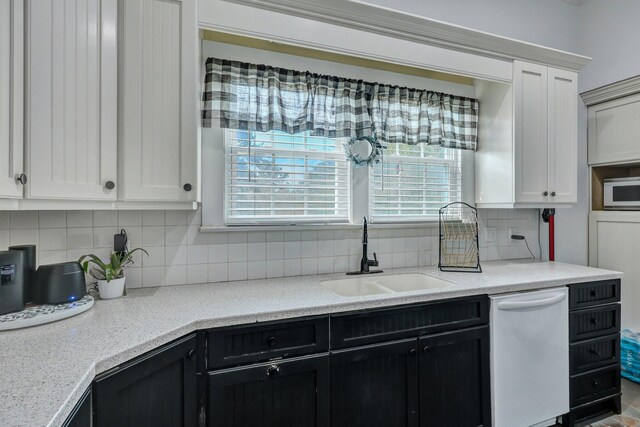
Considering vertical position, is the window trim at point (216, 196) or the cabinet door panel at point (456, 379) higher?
the window trim at point (216, 196)

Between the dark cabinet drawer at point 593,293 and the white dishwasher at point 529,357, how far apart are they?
93 millimetres

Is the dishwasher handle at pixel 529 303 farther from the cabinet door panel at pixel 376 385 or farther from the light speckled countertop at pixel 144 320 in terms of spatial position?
the cabinet door panel at pixel 376 385

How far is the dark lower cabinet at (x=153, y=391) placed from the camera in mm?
1021

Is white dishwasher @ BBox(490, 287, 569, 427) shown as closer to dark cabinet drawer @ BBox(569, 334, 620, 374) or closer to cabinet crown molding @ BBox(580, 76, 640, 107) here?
dark cabinet drawer @ BBox(569, 334, 620, 374)

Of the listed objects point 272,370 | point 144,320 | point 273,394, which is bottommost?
point 273,394

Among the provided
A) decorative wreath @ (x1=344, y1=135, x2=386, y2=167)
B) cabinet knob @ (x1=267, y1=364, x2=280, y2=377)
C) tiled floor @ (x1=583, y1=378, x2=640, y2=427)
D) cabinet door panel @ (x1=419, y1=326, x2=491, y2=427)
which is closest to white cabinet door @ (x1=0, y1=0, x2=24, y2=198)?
cabinet knob @ (x1=267, y1=364, x2=280, y2=377)

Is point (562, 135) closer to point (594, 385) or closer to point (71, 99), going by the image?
point (594, 385)

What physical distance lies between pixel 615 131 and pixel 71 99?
378cm

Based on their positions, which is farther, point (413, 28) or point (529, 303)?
point (413, 28)

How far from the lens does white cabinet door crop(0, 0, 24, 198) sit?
1112 mm

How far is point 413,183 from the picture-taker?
8.31 ft

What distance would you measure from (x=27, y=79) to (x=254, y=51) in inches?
46.3

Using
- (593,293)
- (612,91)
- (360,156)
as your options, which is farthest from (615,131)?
(360,156)

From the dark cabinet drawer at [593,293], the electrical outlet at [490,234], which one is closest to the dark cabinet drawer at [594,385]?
the dark cabinet drawer at [593,293]
